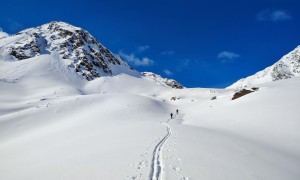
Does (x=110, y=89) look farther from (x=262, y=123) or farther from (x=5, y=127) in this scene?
(x=262, y=123)

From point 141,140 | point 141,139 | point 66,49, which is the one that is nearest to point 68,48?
point 66,49

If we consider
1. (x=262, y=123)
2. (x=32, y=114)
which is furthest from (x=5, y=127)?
(x=262, y=123)

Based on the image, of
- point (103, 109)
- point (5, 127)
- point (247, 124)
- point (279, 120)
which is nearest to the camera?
point (279, 120)

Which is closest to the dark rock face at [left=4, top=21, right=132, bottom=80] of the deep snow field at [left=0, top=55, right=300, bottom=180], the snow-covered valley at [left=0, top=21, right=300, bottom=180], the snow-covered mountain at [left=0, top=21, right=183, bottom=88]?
the snow-covered mountain at [left=0, top=21, right=183, bottom=88]

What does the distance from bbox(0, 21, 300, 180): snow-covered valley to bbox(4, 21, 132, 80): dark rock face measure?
4138 centimetres

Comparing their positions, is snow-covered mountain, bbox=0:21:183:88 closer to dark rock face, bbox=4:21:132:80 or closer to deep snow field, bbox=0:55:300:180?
dark rock face, bbox=4:21:132:80

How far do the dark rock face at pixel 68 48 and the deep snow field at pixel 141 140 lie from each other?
147 ft

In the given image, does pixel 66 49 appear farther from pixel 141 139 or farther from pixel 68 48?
pixel 141 139

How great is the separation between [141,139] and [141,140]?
0.55m

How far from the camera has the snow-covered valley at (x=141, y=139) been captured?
34.3 ft

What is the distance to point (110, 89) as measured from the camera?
106m

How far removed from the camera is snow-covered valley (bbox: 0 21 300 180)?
1047 centimetres

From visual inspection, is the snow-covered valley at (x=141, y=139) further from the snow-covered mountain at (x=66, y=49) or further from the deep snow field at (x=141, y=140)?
the snow-covered mountain at (x=66, y=49)

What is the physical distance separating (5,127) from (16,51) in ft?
326
